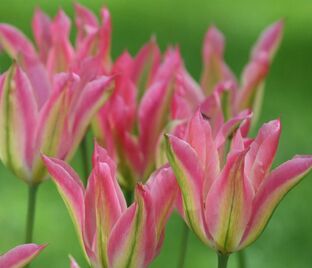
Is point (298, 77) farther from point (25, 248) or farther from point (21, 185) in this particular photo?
point (25, 248)

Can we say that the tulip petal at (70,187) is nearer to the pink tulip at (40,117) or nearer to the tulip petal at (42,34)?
the pink tulip at (40,117)

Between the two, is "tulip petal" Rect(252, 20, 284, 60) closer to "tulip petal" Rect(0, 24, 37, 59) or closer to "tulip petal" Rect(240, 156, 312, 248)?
"tulip petal" Rect(0, 24, 37, 59)

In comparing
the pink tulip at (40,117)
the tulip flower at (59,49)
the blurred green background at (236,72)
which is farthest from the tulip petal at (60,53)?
the blurred green background at (236,72)

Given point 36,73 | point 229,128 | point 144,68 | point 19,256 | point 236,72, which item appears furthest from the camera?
point 236,72

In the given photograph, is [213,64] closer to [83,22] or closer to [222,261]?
[83,22]

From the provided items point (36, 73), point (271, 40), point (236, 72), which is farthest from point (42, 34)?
point (236, 72)

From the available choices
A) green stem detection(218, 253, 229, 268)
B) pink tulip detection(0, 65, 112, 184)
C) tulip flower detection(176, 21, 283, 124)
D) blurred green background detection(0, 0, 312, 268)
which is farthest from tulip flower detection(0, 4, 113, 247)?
blurred green background detection(0, 0, 312, 268)
